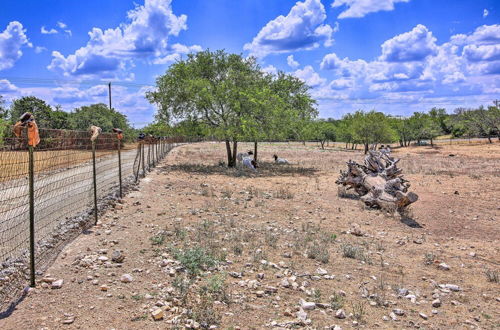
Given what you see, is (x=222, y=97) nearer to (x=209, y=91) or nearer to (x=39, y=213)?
(x=209, y=91)

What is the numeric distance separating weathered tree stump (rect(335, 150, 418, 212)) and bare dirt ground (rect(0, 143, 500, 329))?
68 cm

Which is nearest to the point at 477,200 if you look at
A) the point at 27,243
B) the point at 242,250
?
the point at 242,250

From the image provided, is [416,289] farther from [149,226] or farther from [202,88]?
[202,88]

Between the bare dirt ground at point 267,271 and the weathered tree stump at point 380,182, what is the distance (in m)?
0.68

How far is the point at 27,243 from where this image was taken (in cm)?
661

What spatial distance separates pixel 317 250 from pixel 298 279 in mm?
1470

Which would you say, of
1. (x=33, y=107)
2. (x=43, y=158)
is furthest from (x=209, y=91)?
(x=33, y=107)

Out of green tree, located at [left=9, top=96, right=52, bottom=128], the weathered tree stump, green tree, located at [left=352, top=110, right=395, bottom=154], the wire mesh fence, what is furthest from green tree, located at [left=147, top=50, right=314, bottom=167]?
green tree, located at [left=352, top=110, right=395, bottom=154]

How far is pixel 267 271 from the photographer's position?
627cm

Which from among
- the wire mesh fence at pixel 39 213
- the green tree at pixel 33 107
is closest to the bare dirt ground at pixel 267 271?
the wire mesh fence at pixel 39 213

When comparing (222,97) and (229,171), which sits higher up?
(222,97)

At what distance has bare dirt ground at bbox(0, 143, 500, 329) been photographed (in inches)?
185

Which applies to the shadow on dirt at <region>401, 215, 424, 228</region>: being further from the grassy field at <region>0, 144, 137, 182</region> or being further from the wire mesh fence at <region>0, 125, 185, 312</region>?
the grassy field at <region>0, 144, 137, 182</region>

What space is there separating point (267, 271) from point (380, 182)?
866cm
